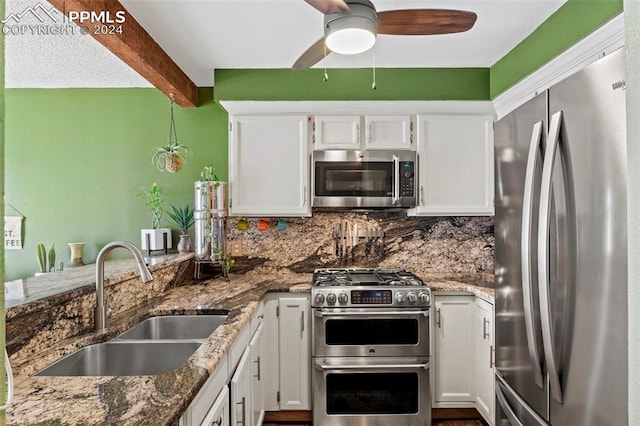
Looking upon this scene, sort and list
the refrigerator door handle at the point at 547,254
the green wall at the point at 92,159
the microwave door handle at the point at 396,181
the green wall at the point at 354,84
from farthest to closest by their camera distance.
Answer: the green wall at the point at 92,159, the green wall at the point at 354,84, the microwave door handle at the point at 396,181, the refrigerator door handle at the point at 547,254

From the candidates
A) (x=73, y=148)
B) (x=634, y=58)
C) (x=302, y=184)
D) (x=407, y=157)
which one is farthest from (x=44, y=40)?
(x=634, y=58)

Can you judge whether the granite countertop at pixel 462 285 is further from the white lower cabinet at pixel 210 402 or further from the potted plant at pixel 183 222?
the potted plant at pixel 183 222

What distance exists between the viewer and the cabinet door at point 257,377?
86.2 inches

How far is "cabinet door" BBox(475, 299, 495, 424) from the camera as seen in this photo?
8.08ft

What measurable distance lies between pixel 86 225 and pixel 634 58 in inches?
150

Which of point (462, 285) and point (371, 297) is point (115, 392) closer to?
point (371, 297)

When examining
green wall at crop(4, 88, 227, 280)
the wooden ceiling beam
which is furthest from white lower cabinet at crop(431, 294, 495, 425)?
the wooden ceiling beam

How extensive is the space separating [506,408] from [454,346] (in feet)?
4.12

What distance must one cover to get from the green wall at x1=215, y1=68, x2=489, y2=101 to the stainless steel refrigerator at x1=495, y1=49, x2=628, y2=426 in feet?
5.74

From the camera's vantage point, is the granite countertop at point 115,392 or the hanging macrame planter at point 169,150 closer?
the granite countertop at point 115,392

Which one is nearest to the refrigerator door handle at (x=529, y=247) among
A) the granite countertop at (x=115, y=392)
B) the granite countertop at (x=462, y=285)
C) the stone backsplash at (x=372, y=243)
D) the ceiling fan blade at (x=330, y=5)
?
the ceiling fan blade at (x=330, y=5)

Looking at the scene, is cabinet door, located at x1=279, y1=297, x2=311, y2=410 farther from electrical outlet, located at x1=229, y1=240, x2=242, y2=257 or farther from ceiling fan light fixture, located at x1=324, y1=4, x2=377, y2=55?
ceiling fan light fixture, located at x1=324, y1=4, x2=377, y2=55

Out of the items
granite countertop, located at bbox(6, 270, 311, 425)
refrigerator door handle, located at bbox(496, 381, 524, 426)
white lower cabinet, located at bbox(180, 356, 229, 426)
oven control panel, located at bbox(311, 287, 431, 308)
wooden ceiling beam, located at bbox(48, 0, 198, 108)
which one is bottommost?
refrigerator door handle, located at bbox(496, 381, 524, 426)

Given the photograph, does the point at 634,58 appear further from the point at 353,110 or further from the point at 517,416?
the point at 353,110
